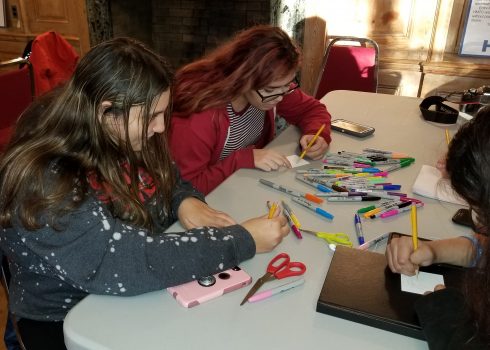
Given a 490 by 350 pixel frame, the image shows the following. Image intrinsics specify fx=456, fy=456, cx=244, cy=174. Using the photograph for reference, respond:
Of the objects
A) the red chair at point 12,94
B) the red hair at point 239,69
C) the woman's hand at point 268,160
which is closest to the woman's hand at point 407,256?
the woman's hand at point 268,160

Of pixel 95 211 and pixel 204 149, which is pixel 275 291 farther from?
pixel 204 149

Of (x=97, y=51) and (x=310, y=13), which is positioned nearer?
(x=97, y=51)

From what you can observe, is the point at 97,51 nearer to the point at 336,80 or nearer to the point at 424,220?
the point at 424,220

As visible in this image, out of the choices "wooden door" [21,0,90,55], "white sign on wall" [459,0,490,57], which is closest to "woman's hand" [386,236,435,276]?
"white sign on wall" [459,0,490,57]

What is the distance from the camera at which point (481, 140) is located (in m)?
0.64

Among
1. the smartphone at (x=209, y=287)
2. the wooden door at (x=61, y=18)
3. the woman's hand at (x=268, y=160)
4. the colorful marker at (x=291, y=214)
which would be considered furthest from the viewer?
the wooden door at (x=61, y=18)

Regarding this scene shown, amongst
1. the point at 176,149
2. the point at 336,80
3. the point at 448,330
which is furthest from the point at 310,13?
the point at 448,330

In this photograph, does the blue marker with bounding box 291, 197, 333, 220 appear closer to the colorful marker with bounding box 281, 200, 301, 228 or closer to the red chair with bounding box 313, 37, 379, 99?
the colorful marker with bounding box 281, 200, 301, 228

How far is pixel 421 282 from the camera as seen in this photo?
770mm

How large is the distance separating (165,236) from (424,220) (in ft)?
1.90

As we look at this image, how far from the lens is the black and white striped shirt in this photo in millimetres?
1420

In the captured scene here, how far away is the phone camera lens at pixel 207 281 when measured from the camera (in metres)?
0.75

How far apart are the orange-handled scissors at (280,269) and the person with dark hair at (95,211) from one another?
0.03 m

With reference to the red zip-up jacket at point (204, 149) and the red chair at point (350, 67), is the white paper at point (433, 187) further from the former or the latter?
the red chair at point (350, 67)
